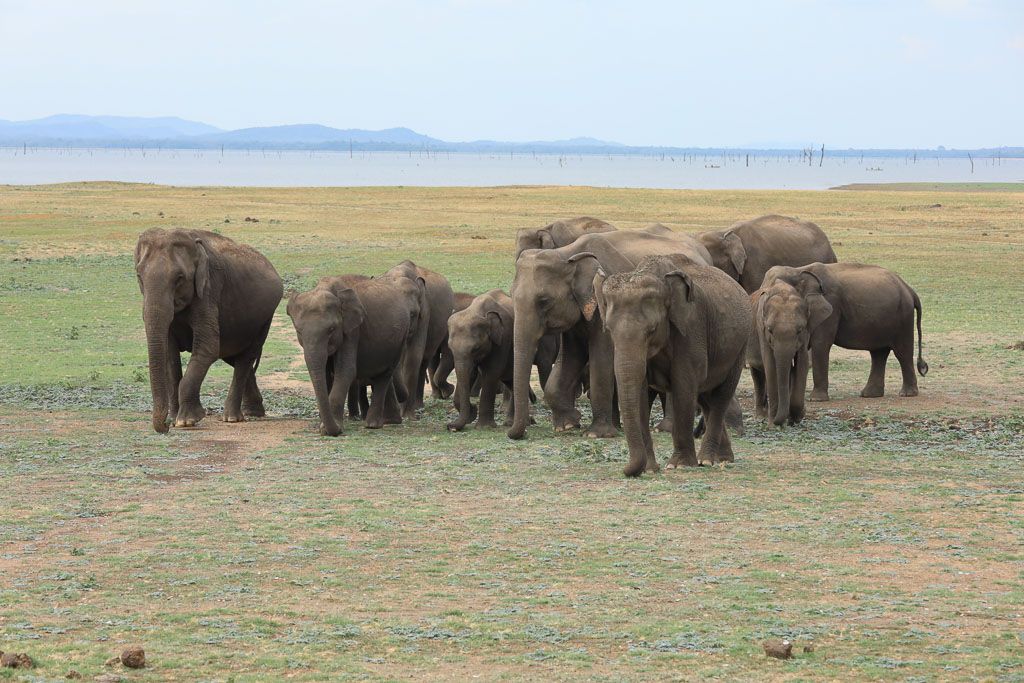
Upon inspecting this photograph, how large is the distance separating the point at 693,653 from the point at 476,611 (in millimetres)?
1489

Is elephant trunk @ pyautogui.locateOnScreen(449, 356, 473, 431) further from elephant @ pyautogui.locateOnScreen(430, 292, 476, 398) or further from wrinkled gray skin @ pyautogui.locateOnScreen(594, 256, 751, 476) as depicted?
elephant @ pyautogui.locateOnScreen(430, 292, 476, 398)

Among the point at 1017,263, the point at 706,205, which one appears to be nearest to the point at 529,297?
the point at 1017,263

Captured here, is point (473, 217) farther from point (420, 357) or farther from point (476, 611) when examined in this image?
point (476, 611)

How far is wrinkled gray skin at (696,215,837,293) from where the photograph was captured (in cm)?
2177

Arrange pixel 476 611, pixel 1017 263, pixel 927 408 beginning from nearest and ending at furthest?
1. pixel 476 611
2. pixel 927 408
3. pixel 1017 263

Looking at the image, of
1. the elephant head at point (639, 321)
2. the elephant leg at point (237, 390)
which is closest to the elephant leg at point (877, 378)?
the elephant head at point (639, 321)

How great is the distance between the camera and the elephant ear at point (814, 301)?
18.0 meters

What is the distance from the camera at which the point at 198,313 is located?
56.4ft

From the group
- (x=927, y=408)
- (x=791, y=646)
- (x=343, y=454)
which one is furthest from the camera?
(x=927, y=408)

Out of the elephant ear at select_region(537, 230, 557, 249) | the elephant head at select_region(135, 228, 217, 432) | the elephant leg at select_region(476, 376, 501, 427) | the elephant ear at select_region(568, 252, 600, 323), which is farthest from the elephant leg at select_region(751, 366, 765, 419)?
the elephant head at select_region(135, 228, 217, 432)

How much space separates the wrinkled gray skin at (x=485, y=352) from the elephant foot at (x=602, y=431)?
4.87 ft

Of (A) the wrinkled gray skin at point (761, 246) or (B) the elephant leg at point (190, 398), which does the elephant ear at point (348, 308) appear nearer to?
(B) the elephant leg at point (190, 398)

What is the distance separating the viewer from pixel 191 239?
16875 millimetres

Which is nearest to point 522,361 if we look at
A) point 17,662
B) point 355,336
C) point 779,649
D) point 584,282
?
point 584,282
